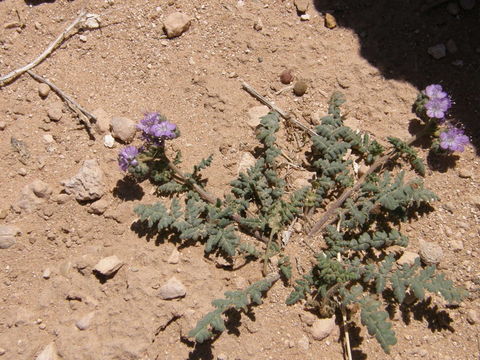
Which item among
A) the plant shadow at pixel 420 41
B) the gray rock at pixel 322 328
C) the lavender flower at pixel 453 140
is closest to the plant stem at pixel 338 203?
the lavender flower at pixel 453 140

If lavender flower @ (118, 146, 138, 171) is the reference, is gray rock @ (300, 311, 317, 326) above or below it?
below

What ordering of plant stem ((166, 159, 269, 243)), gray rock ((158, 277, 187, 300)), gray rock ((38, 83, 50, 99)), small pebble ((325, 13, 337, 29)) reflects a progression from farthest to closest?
small pebble ((325, 13, 337, 29)) < gray rock ((38, 83, 50, 99)) < plant stem ((166, 159, 269, 243)) < gray rock ((158, 277, 187, 300))

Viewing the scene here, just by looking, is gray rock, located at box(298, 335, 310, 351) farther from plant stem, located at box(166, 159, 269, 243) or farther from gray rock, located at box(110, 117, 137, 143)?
gray rock, located at box(110, 117, 137, 143)

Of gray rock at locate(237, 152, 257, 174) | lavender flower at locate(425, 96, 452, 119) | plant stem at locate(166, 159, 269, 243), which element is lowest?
plant stem at locate(166, 159, 269, 243)

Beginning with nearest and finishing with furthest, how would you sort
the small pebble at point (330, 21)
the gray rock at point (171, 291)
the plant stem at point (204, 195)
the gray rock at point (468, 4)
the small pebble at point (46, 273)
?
the gray rock at point (171, 291), the small pebble at point (46, 273), the plant stem at point (204, 195), the gray rock at point (468, 4), the small pebble at point (330, 21)

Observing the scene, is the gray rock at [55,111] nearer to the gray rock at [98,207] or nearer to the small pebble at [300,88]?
the gray rock at [98,207]

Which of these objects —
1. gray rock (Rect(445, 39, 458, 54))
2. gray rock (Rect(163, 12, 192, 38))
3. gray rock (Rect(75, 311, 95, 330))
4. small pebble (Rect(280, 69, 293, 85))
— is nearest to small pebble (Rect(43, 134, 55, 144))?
gray rock (Rect(163, 12, 192, 38))

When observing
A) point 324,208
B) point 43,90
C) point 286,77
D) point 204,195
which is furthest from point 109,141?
point 324,208
